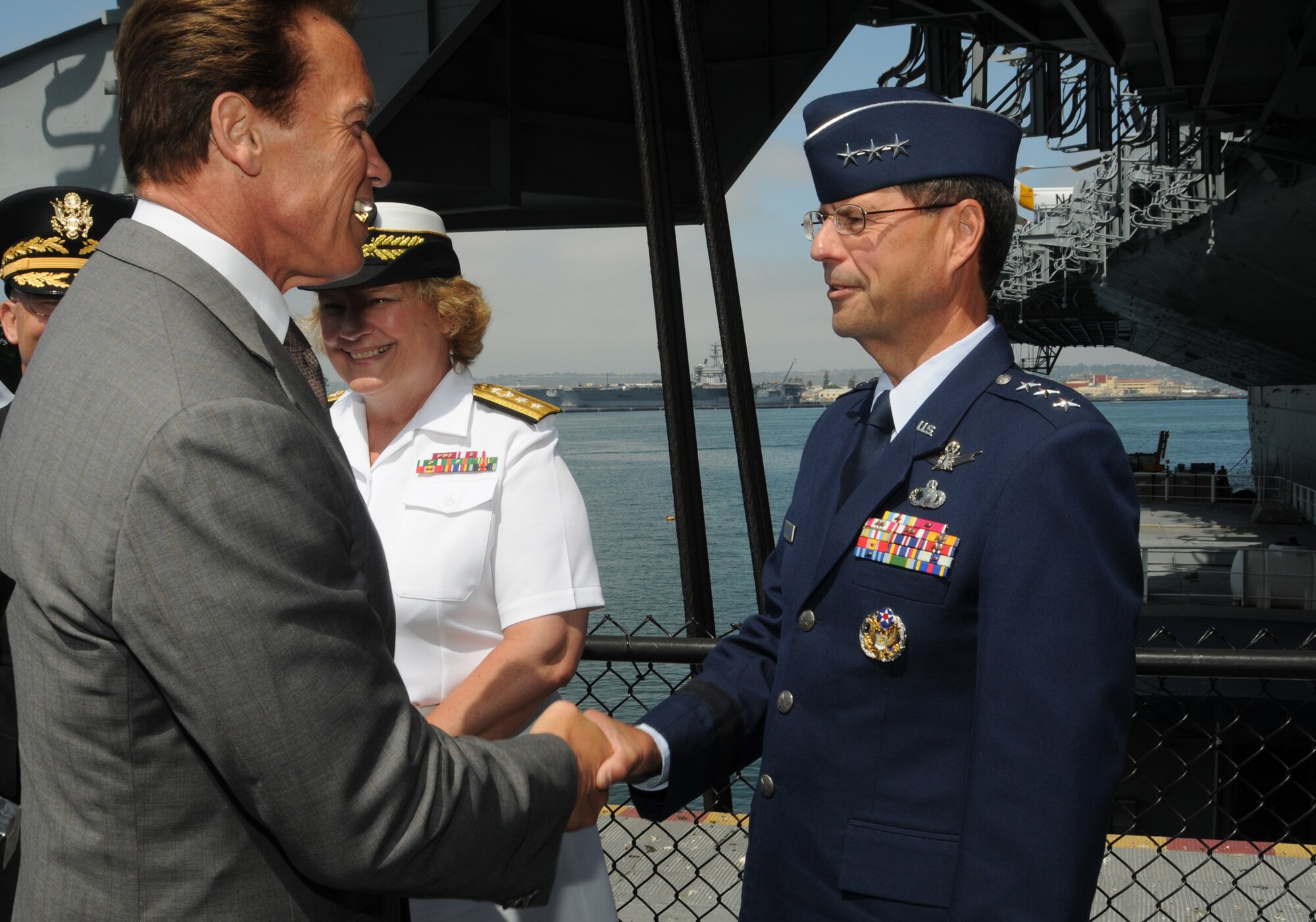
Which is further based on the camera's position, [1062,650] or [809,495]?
[809,495]

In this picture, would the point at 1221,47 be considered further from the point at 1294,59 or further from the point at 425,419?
the point at 425,419

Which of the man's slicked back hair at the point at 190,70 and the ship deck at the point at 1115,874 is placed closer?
the man's slicked back hair at the point at 190,70

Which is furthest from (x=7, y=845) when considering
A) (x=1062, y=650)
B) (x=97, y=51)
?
(x=97, y=51)

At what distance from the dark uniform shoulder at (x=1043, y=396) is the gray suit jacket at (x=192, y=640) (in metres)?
1.07

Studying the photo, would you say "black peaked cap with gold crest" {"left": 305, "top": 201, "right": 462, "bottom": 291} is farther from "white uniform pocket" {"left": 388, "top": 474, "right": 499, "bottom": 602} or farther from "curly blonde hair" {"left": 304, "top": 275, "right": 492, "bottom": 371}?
"white uniform pocket" {"left": 388, "top": 474, "right": 499, "bottom": 602}

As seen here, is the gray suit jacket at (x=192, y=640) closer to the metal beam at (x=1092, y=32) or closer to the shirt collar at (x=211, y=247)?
the shirt collar at (x=211, y=247)

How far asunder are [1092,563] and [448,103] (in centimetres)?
877

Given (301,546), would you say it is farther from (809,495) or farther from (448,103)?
(448,103)

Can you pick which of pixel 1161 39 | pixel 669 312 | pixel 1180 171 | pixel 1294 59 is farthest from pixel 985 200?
pixel 1180 171

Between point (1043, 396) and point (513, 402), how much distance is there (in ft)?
4.14

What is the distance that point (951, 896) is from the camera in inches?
66.4

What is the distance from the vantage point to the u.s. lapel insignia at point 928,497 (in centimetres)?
187

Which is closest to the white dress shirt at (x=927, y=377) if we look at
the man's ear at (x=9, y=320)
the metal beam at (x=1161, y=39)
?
the man's ear at (x=9, y=320)

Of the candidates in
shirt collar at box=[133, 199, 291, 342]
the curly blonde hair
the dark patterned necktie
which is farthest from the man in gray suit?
the curly blonde hair
